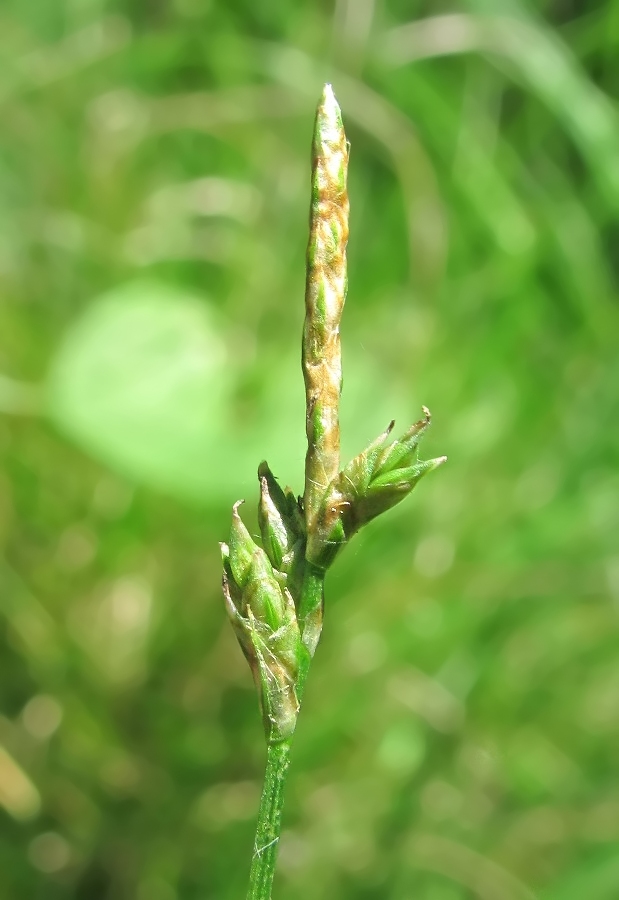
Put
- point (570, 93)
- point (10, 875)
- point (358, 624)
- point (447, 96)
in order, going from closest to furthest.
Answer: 1. point (10, 875)
2. point (358, 624)
3. point (570, 93)
4. point (447, 96)

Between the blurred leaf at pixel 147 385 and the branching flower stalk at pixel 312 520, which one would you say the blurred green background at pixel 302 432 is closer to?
the blurred leaf at pixel 147 385

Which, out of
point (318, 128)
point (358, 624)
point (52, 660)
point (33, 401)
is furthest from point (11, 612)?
point (318, 128)

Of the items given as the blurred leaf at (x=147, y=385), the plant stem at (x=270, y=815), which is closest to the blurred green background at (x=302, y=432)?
the blurred leaf at (x=147, y=385)

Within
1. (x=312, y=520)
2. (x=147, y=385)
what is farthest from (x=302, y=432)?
(x=312, y=520)

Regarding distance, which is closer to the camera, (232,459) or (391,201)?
(232,459)

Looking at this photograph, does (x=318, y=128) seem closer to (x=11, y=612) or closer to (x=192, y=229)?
(x=11, y=612)

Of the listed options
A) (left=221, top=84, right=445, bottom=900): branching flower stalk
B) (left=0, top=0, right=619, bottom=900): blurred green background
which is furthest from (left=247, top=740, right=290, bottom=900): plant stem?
(left=0, top=0, right=619, bottom=900): blurred green background
